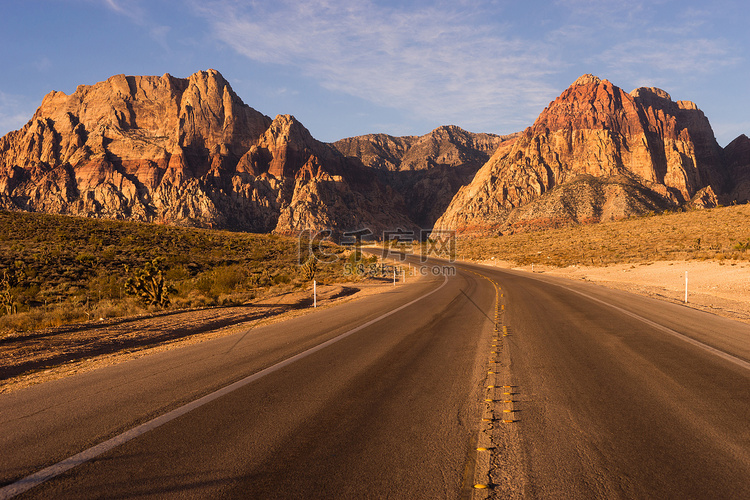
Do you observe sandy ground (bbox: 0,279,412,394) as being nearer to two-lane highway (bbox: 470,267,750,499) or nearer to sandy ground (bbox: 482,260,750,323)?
two-lane highway (bbox: 470,267,750,499)

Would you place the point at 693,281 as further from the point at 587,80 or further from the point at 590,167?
the point at 587,80

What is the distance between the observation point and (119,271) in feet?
95.3

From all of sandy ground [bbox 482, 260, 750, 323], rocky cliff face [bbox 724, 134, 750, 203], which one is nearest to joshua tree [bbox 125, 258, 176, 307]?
sandy ground [bbox 482, 260, 750, 323]

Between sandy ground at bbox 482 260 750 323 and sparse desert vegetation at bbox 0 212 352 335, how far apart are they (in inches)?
743

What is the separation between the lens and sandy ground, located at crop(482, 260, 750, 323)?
609 inches

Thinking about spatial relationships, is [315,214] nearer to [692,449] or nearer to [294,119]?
[294,119]

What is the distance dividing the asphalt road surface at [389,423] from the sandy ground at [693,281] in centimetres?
904

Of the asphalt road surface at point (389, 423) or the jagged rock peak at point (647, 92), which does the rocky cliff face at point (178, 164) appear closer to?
the jagged rock peak at point (647, 92)

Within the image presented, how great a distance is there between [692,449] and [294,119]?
182 meters

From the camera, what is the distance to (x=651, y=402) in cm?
466

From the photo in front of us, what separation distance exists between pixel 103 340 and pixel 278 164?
154 m

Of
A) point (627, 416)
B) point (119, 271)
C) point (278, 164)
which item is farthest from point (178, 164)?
point (627, 416)

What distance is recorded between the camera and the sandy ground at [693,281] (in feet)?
50.8

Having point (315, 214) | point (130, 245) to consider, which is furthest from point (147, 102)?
point (130, 245)
